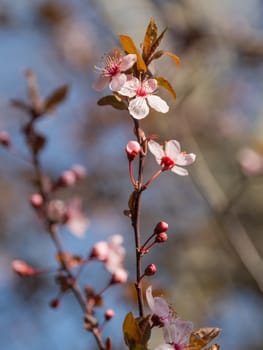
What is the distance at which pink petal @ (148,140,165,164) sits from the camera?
2.79 ft

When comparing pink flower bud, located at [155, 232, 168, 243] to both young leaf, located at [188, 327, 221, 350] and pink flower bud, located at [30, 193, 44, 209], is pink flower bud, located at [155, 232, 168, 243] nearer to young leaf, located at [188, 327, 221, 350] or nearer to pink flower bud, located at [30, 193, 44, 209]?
young leaf, located at [188, 327, 221, 350]

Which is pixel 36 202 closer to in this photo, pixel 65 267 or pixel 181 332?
pixel 65 267

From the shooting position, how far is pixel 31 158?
4.29ft

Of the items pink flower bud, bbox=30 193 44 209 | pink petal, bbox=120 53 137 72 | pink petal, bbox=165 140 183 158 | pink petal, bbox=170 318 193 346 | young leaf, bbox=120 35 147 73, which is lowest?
pink petal, bbox=170 318 193 346

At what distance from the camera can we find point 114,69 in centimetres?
86

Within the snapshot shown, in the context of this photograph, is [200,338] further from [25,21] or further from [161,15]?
[25,21]

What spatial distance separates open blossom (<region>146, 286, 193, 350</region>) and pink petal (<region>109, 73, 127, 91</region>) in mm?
322

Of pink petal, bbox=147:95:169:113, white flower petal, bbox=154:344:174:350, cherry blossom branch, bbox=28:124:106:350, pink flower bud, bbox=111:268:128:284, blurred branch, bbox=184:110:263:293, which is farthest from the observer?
blurred branch, bbox=184:110:263:293

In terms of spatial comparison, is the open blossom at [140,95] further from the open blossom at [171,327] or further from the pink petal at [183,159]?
the open blossom at [171,327]

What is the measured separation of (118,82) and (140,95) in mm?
39

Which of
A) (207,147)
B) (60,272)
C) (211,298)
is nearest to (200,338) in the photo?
(60,272)

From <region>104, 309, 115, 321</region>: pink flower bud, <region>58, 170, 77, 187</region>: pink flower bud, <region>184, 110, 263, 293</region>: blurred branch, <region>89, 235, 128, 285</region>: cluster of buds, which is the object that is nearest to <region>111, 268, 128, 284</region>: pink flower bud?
<region>89, 235, 128, 285</region>: cluster of buds

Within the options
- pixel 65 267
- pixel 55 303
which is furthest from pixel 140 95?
pixel 55 303

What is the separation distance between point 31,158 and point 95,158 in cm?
314
